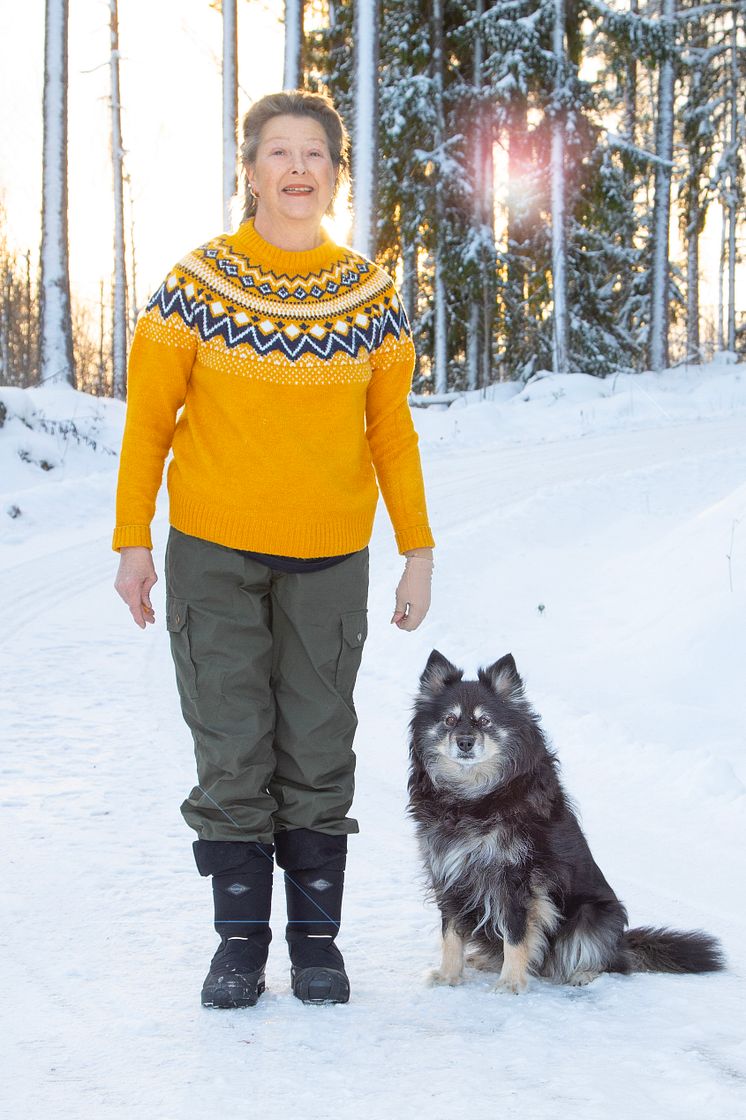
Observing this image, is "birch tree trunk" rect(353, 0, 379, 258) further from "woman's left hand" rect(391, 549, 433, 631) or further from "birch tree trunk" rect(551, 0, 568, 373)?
"woman's left hand" rect(391, 549, 433, 631)

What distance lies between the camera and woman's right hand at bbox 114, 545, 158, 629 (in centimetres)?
288

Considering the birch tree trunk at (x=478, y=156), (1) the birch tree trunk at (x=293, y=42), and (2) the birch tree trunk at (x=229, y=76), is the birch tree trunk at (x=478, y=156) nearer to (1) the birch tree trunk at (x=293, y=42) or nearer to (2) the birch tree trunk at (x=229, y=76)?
(1) the birch tree trunk at (x=293, y=42)

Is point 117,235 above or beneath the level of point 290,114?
above

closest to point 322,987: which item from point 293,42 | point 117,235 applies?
point 293,42

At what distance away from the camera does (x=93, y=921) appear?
3.27 metres

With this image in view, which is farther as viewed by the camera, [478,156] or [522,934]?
[478,156]

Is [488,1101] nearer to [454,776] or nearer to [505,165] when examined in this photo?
[454,776]

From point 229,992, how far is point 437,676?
42.6 inches

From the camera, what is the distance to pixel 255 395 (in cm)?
284

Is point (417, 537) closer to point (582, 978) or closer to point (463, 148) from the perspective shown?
point (582, 978)

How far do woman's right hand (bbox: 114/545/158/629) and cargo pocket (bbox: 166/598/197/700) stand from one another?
0.19 ft

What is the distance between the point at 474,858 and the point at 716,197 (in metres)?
27.4

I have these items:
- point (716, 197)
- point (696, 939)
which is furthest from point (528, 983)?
point (716, 197)

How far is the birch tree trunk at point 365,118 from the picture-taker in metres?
15.3
